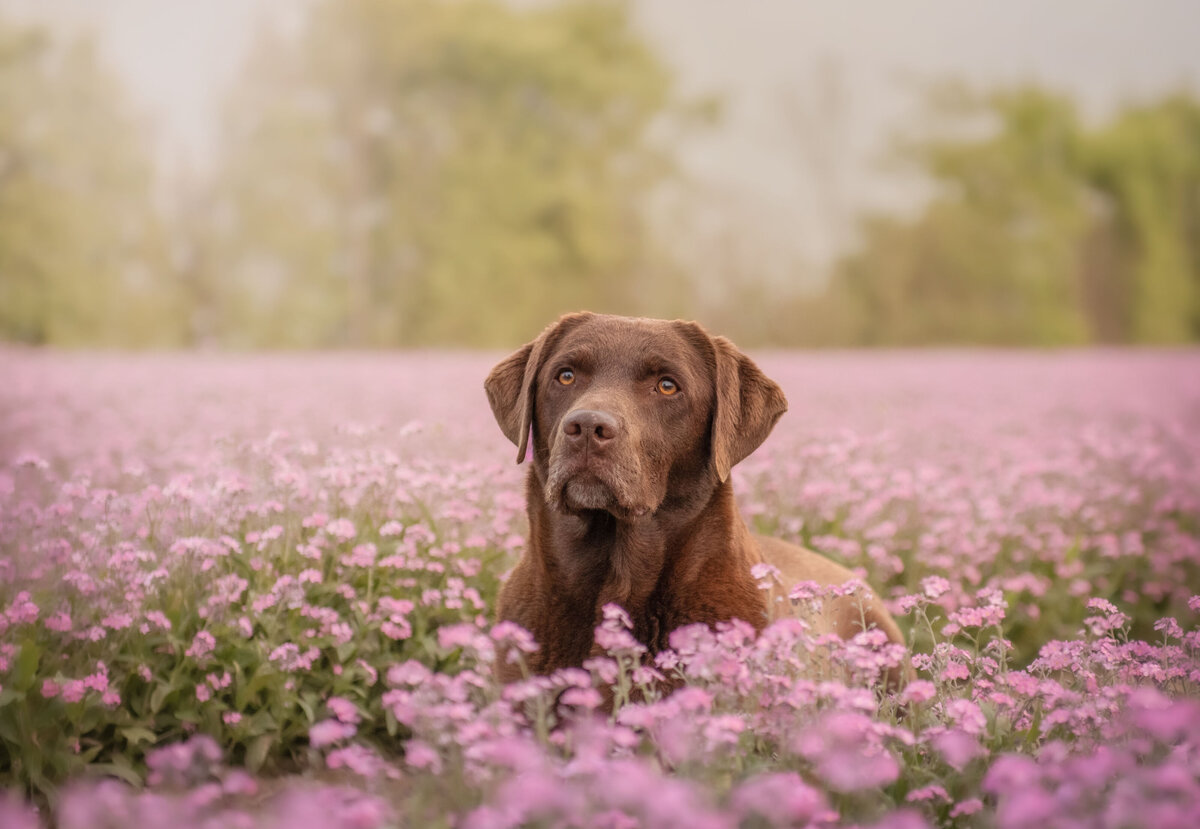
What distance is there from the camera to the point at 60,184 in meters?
27.9

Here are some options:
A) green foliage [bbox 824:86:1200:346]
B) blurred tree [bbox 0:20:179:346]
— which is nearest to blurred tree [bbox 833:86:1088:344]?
green foliage [bbox 824:86:1200:346]

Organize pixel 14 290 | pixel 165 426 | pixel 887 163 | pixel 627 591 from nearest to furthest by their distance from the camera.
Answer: pixel 627 591 → pixel 165 426 → pixel 14 290 → pixel 887 163

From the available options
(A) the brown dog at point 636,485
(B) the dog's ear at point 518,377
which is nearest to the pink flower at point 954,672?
(A) the brown dog at point 636,485

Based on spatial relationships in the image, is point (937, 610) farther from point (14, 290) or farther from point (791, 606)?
point (14, 290)

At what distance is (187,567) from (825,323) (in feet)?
91.9

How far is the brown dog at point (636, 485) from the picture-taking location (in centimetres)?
370

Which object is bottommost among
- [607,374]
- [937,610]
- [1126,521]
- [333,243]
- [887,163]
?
[937,610]

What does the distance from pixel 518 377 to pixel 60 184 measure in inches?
1111

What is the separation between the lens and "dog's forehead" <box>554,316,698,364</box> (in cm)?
407

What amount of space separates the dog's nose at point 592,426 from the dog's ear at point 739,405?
529mm

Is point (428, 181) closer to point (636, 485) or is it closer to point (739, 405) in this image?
point (739, 405)

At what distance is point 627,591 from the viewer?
12.6 feet

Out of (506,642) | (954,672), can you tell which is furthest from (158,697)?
(954,672)

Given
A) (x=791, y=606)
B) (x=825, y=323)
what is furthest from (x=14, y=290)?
(x=791, y=606)
